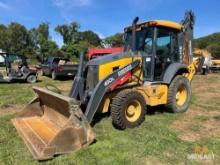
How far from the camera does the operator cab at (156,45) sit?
7305mm

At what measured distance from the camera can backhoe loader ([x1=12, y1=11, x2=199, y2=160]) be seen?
507 centimetres

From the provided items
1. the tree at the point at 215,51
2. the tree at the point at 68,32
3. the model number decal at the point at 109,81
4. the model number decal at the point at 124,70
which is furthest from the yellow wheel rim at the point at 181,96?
the tree at the point at 68,32

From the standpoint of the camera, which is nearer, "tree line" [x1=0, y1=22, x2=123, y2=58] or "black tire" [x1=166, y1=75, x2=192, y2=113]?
"black tire" [x1=166, y1=75, x2=192, y2=113]

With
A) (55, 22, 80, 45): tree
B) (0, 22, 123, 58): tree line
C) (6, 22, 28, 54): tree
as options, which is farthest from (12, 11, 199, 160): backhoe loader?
(55, 22, 80, 45): tree

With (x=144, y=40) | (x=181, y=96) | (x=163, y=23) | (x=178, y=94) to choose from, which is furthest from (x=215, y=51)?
(x=144, y=40)

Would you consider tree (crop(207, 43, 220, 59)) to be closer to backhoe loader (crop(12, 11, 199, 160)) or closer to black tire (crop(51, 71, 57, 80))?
black tire (crop(51, 71, 57, 80))

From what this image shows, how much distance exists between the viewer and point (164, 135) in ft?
19.4

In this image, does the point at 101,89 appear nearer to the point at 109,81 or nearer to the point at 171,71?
the point at 109,81

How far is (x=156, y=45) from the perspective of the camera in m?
7.35

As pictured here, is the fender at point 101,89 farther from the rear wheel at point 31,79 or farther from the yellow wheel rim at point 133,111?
the rear wheel at point 31,79

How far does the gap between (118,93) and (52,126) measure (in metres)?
1.54

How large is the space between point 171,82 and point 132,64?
1.46 meters

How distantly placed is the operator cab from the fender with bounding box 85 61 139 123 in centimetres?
82

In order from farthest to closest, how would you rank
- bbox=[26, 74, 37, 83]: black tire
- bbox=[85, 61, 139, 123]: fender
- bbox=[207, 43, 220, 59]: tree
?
bbox=[207, 43, 220, 59]: tree → bbox=[26, 74, 37, 83]: black tire → bbox=[85, 61, 139, 123]: fender
